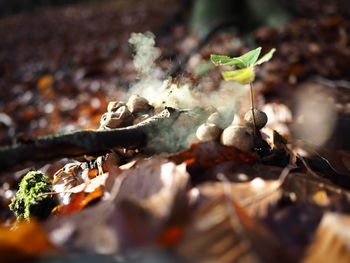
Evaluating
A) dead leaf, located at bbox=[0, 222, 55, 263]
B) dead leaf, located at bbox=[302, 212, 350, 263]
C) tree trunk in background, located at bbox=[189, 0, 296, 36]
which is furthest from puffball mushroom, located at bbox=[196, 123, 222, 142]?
tree trunk in background, located at bbox=[189, 0, 296, 36]

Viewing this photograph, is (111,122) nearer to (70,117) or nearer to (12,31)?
(70,117)

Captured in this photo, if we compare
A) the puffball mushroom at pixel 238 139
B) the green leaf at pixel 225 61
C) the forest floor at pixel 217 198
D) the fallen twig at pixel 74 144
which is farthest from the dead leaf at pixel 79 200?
the green leaf at pixel 225 61

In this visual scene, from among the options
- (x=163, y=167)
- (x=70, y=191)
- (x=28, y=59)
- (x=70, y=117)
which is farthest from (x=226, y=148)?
(x=28, y=59)

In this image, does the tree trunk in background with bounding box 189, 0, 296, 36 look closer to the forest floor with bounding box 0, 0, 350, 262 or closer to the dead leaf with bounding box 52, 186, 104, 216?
the forest floor with bounding box 0, 0, 350, 262

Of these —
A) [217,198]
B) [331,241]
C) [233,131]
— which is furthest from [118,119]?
[331,241]

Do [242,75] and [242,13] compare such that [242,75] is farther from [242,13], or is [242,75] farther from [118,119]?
[242,13]

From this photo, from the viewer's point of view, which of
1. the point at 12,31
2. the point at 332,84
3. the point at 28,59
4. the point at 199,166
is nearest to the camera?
the point at 199,166
